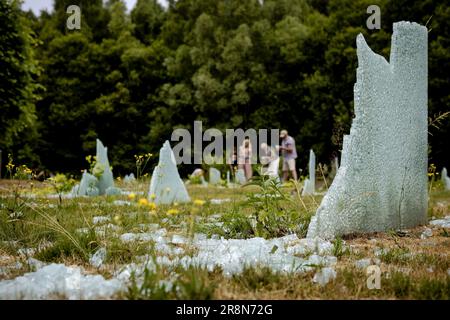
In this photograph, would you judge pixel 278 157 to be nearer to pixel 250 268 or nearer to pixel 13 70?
pixel 13 70

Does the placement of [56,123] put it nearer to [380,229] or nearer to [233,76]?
[233,76]

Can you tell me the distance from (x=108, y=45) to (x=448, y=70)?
20.9 meters

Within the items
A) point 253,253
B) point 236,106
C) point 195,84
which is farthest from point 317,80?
point 253,253

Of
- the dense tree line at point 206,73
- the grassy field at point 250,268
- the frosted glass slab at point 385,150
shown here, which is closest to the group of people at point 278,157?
the dense tree line at point 206,73

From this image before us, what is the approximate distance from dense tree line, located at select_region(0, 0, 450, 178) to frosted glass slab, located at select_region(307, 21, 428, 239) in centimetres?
1520

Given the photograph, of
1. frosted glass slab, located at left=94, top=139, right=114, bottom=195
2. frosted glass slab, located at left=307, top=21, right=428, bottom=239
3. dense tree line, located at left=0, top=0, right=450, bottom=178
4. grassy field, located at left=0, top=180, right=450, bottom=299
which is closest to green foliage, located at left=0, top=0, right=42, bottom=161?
dense tree line, located at left=0, top=0, right=450, bottom=178

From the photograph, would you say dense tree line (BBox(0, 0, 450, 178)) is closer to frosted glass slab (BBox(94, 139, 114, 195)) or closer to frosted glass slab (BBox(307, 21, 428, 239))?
frosted glass slab (BBox(94, 139, 114, 195))

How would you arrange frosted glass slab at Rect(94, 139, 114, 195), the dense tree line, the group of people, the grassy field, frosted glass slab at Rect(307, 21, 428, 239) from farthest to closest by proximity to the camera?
the dense tree line < the group of people < frosted glass slab at Rect(94, 139, 114, 195) < frosted glass slab at Rect(307, 21, 428, 239) < the grassy field

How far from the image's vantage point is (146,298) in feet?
6.28

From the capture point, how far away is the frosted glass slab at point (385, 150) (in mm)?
3810

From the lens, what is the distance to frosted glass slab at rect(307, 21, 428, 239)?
3.81 m

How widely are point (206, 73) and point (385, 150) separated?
2195 cm

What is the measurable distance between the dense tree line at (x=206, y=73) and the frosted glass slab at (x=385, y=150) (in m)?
15.2

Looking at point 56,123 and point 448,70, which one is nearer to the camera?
point 448,70
